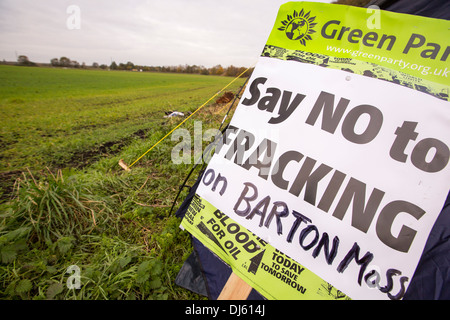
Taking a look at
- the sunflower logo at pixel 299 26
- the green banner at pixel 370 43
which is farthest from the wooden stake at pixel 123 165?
the sunflower logo at pixel 299 26

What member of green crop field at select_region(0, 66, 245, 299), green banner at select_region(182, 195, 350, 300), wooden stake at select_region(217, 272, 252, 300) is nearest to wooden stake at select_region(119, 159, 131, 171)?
green crop field at select_region(0, 66, 245, 299)

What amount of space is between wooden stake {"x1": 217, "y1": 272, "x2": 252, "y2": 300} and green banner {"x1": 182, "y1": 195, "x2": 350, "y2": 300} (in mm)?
41

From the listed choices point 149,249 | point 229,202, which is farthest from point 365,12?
point 149,249

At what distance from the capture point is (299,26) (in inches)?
63.1

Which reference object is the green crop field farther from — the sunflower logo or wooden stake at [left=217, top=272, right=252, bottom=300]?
the sunflower logo

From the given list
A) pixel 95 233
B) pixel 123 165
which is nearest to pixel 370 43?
pixel 95 233

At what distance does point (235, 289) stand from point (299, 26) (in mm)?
2034

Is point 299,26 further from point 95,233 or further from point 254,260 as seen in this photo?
point 95,233

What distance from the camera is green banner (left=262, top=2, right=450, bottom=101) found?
3.98 feet

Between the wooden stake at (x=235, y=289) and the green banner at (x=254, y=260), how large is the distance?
0.04 metres

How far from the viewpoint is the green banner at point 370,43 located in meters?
1.21

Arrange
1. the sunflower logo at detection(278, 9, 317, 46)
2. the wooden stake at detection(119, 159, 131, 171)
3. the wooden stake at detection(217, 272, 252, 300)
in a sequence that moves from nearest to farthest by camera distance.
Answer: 1. the wooden stake at detection(217, 272, 252, 300)
2. the sunflower logo at detection(278, 9, 317, 46)
3. the wooden stake at detection(119, 159, 131, 171)

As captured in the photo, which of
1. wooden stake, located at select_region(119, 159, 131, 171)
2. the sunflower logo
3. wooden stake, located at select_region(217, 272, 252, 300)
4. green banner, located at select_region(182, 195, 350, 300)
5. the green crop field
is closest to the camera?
green banner, located at select_region(182, 195, 350, 300)

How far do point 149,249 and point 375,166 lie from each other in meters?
2.13
